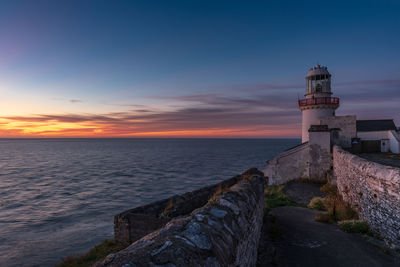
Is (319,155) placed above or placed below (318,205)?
above

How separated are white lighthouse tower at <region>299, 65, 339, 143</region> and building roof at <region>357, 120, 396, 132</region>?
11.5 meters

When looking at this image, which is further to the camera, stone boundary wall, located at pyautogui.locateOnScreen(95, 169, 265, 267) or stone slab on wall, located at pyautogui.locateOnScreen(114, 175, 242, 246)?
stone slab on wall, located at pyautogui.locateOnScreen(114, 175, 242, 246)

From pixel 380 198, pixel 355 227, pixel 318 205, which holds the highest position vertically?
pixel 380 198

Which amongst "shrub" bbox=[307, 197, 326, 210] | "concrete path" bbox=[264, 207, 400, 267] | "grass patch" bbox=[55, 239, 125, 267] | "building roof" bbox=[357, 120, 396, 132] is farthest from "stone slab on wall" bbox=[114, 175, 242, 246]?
"building roof" bbox=[357, 120, 396, 132]

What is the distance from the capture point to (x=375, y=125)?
115 ft

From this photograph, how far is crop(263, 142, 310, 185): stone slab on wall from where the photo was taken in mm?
22844

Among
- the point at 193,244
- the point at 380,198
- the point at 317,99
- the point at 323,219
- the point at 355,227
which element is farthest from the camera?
the point at 317,99

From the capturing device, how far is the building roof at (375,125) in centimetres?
3356

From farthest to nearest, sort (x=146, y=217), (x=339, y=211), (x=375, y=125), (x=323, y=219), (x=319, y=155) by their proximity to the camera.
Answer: (x=375, y=125) < (x=319, y=155) < (x=339, y=211) < (x=146, y=217) < (x=323, y=219)

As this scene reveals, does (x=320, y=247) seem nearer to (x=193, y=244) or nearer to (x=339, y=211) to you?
(x=339, y=211)

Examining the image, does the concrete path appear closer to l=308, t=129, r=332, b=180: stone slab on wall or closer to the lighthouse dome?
l=308, t=129, r=332, b=180: stone slab on wall

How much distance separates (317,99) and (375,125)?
48.1ft

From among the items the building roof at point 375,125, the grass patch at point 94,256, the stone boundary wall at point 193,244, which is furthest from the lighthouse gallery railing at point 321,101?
the stone boundary wall at point 193,244

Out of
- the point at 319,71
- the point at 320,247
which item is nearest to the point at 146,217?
the point at 320,247
